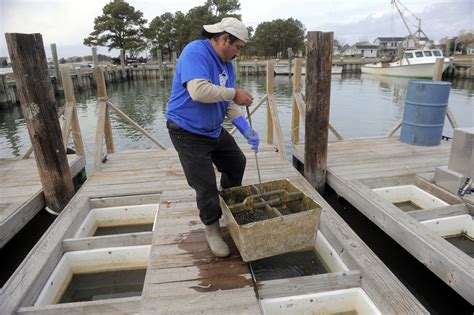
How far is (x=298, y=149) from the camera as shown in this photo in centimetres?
643

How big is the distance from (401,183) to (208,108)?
355 cm

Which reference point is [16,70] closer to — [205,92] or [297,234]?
[205,92]

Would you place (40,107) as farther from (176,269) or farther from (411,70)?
(411,70)

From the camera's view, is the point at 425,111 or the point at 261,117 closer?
the point at 425,111

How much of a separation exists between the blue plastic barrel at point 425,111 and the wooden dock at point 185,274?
3268mm

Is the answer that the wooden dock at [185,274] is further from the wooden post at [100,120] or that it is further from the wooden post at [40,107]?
the wooden post at [100,120]

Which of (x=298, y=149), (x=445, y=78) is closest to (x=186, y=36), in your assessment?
(x=445, y=78)

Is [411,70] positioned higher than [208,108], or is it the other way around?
[208,108]

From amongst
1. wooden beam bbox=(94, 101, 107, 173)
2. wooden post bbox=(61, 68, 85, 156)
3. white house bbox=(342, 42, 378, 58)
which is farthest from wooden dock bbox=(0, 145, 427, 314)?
white house bbox=(342, 42, 378, 58)

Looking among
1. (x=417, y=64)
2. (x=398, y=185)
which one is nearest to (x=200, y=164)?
(x=398, y=185)

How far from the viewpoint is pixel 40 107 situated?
3.98 m

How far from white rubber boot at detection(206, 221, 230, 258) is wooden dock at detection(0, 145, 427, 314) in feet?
0.21

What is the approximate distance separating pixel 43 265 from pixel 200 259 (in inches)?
57.5

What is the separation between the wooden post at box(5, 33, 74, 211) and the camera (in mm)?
3820
